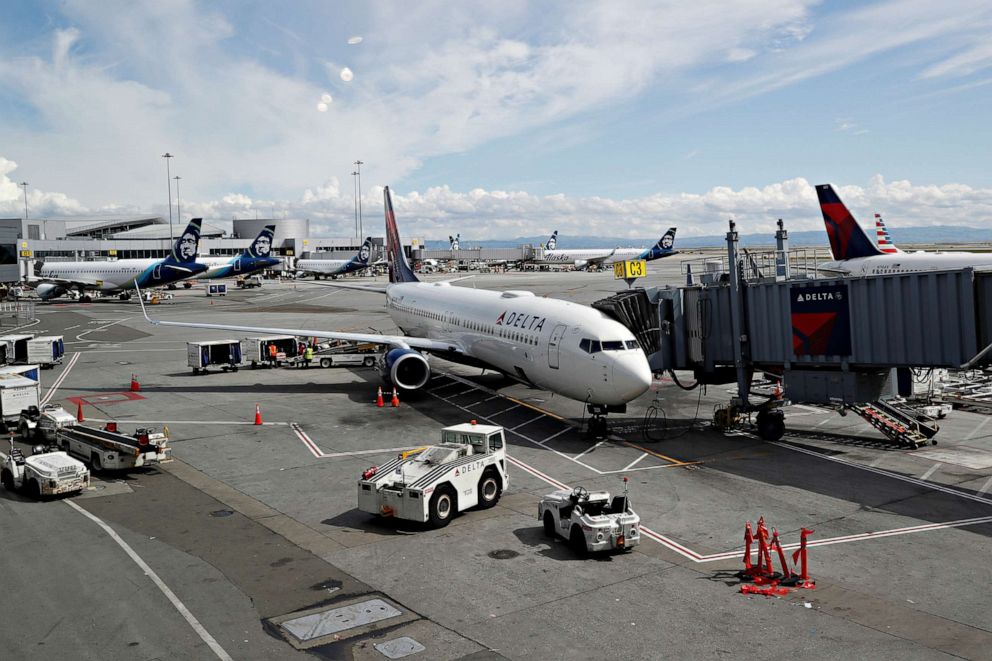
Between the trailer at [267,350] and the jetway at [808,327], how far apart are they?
2530cm

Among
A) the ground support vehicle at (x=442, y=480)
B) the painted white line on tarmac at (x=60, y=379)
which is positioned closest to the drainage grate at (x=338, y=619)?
the ground support vehicle at (x=442, y=480)

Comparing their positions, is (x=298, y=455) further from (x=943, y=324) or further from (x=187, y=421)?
(x=943, y=324)

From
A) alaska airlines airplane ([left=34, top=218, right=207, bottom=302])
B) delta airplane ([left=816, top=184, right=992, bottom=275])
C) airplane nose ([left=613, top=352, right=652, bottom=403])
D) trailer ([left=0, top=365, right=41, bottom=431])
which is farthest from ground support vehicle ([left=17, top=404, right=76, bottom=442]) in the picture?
alaska airlines airplane ([left=34, top=218, right=207, bottom=302])

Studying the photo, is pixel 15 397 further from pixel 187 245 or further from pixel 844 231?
pixel 187 245

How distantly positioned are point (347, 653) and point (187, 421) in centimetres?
2388

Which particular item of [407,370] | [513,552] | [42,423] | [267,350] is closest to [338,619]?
[513,552]

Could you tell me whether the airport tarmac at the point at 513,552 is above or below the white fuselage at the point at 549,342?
below

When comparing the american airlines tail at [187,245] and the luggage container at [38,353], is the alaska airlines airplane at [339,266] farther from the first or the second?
the luggage container at [38,353]

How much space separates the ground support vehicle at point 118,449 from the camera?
84.5 ft

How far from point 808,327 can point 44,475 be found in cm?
2557

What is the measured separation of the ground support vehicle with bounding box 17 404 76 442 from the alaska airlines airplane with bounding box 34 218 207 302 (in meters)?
80.0

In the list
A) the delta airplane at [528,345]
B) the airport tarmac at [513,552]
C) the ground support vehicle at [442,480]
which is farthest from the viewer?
the delta airplane at [528,345]

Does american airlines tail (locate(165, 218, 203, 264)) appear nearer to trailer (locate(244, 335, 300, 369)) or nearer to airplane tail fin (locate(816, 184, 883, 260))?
trailer (locate(244, 335, 300, 369))

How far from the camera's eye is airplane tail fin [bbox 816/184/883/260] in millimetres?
53812
